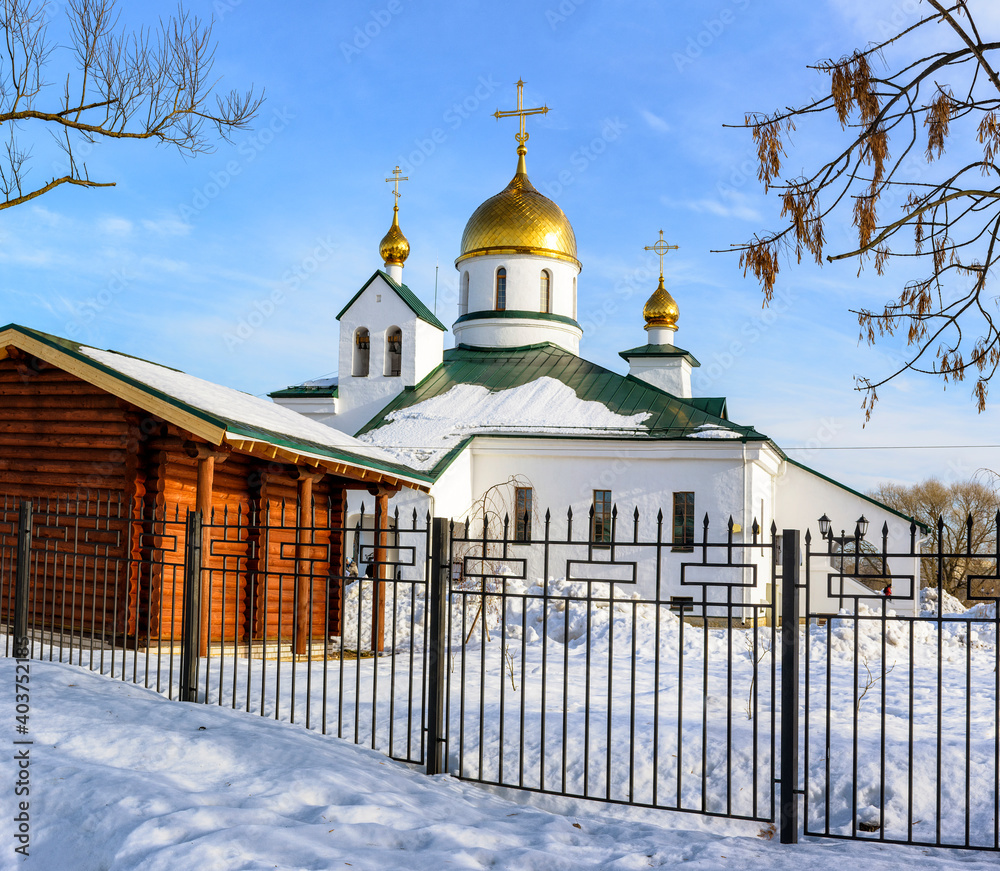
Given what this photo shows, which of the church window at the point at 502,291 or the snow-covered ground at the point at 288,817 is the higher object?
the church window at the point at 502,291

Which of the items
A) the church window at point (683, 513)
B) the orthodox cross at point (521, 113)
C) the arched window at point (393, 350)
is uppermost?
the orthodox cross at point (521, 113)

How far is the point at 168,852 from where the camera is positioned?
4086 mm

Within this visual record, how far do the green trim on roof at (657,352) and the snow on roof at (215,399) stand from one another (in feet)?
58.9

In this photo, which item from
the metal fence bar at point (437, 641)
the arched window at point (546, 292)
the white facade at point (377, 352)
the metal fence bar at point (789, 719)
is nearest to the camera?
the metal fence bar at point (789, 719)

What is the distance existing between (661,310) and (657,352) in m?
1.63

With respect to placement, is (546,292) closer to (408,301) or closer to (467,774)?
(408,301)

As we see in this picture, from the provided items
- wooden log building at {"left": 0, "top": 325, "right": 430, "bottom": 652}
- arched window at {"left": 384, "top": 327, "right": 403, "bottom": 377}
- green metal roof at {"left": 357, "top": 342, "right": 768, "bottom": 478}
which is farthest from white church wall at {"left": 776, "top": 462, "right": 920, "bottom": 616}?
wooden log building at {"left": 0, "top": 325, "right": 430, "bottom": 652}

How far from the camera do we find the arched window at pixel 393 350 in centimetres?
2641

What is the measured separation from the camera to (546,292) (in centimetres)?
2956

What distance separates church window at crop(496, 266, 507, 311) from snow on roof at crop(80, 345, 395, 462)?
584 inches

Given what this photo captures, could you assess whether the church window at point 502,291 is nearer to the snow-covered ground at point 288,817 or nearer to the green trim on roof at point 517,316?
the green trim on roof at point 517,316

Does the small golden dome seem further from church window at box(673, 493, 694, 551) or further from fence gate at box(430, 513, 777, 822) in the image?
fence gate at box(430, 513, 777, 822)

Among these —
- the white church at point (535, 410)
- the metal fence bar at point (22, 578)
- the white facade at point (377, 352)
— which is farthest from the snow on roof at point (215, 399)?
the white facade at point (377, 352)

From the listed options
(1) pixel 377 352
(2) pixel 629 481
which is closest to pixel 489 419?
(2) pixel 629 481
